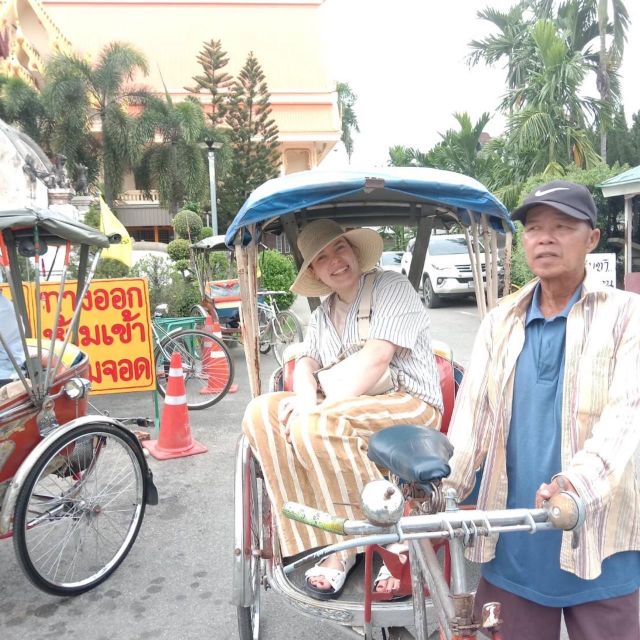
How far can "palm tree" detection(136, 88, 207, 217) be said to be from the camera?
24.4m

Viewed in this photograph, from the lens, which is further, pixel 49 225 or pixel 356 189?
pixel 49 225

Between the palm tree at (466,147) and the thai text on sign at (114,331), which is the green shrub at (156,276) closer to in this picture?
the thai text on sign at (114,331)

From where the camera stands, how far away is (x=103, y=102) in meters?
24.0

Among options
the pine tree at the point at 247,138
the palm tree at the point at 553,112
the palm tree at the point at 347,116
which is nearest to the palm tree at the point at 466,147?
the palm tree at the point at 553,112

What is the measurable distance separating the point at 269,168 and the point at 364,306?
998 inches

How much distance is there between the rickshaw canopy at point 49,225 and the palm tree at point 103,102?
22.4 meters

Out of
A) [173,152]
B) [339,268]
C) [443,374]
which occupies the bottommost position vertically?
[443,374]

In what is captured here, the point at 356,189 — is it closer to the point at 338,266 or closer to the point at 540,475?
the point at 338,266

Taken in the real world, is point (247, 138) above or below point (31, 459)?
above

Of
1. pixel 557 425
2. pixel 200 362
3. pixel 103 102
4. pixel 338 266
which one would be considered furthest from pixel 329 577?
pixel 103 102

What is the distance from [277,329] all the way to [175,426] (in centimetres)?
378

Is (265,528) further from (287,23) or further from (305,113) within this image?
(287,23)

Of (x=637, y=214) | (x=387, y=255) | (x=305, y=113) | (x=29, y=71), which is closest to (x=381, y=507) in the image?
(x=637, y=214)

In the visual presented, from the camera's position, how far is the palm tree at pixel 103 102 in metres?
22.6
